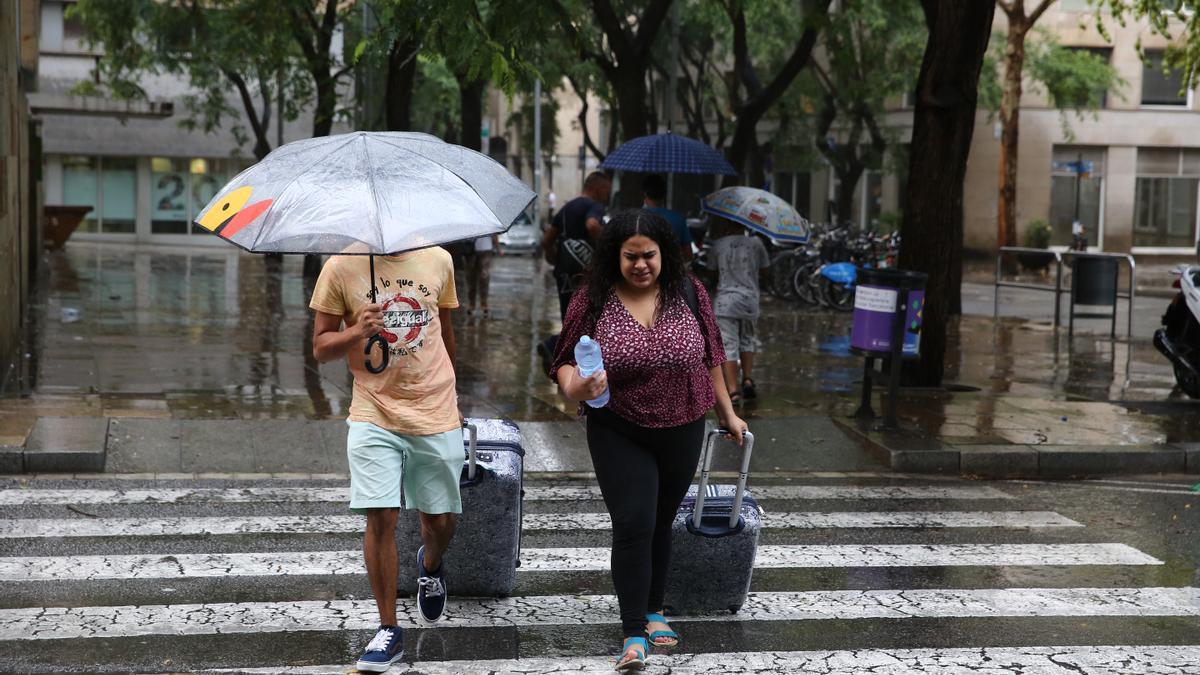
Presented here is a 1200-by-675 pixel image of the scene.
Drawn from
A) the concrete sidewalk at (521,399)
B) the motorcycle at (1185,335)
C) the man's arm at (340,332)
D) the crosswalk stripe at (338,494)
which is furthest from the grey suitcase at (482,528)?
the motorcycle at (1185,335)

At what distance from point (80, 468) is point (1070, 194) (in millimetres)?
37337

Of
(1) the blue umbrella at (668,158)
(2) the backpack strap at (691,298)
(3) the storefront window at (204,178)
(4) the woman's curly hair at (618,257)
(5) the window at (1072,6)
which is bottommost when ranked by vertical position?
(2) the backpack strap at (691,298)

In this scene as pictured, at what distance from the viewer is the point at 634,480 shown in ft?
16.9

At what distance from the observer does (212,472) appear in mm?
9188

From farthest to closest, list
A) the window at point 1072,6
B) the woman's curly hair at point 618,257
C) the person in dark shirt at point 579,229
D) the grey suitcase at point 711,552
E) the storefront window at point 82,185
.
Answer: the storefront window at point 82,185 < the window at point 1072,6 < the person in dark shirt at point 579,229 < the grey suitcase at point 711,552 < the woman's curly hair at point 618,257

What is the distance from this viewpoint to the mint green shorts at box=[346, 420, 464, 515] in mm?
5098

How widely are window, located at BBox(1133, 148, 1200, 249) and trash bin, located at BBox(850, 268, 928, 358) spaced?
111ft

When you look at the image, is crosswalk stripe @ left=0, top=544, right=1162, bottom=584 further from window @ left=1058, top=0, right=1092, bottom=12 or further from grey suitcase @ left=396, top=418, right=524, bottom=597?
window @ left=1058, top=0, right=1092, bottom=12

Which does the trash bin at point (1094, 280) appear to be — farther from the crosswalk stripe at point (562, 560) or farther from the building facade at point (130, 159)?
the building facade at point (130, 159)

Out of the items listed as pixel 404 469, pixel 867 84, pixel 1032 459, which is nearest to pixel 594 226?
pixel 1032 459

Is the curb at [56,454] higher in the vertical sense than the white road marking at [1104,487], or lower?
higher

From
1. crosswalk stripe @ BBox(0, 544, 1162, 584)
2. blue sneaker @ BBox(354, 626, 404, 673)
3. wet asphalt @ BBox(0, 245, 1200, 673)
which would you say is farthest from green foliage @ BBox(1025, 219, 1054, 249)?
blue sneaker @ BBox(354, 626, 404, 673)

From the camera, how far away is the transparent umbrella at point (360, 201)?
479cm

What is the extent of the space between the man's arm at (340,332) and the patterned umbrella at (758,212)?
21.4ft
